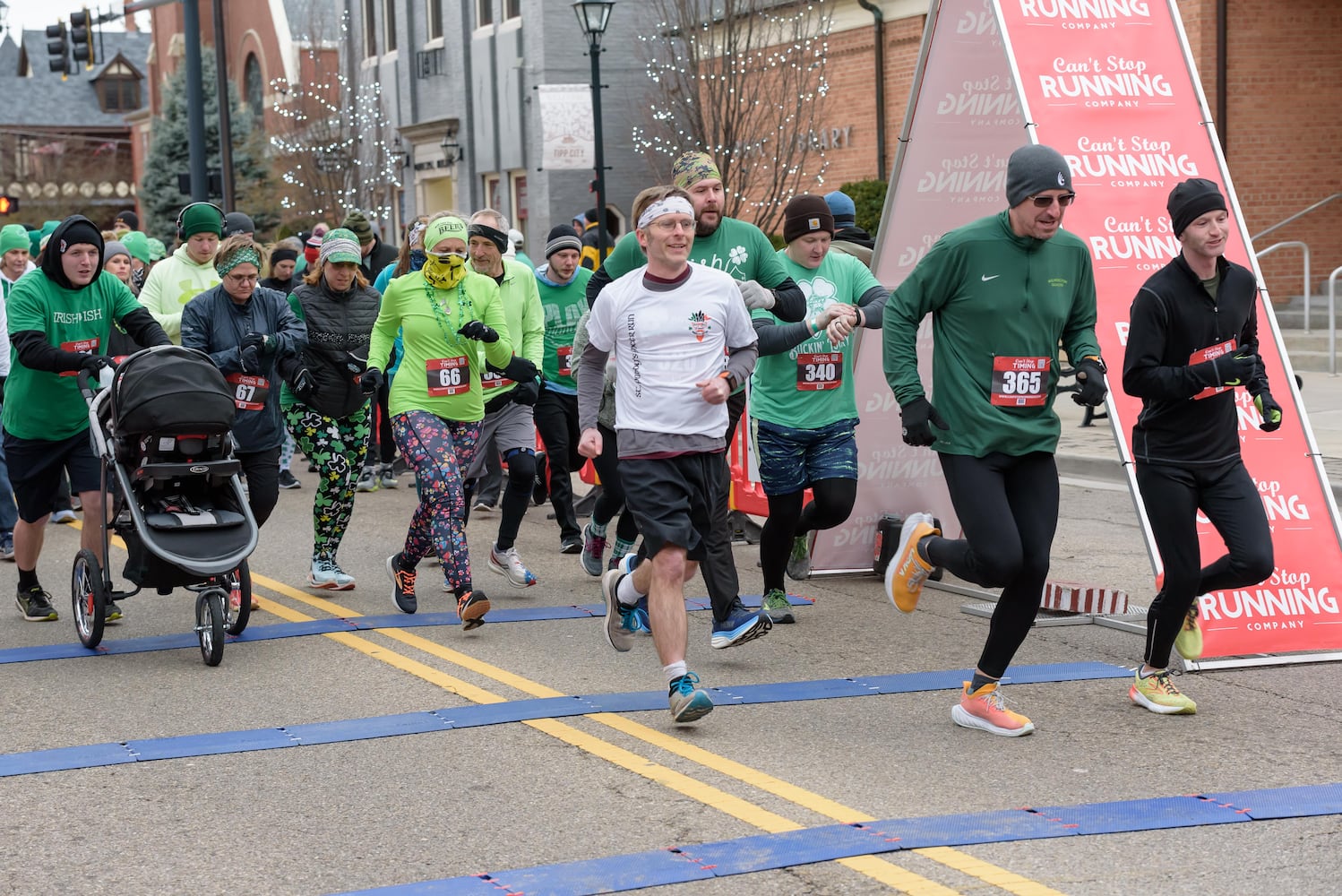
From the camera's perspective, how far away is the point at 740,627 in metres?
7.11

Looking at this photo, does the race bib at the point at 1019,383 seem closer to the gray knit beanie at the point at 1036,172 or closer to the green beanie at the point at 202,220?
the gray knit beanie at the point at 1036,172

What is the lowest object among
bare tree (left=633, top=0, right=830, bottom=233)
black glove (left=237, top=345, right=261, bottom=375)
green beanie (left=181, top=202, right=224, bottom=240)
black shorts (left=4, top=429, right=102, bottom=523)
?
black shorts (left=4, top=429, right=102, bottom=523)

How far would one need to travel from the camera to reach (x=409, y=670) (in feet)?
24.5

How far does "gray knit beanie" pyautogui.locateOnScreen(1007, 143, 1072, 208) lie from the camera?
20.2 ft

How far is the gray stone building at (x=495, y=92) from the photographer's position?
33.1 meters

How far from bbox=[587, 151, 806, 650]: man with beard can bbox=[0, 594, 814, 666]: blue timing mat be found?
4.46ft

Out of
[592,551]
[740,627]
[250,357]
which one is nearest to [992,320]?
[740,627]

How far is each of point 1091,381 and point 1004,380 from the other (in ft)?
1.02

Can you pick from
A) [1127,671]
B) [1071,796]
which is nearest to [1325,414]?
[1127,671]

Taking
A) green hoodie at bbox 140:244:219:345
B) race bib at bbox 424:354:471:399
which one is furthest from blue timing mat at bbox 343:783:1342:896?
green hoodie at bbox 140:244:219:345

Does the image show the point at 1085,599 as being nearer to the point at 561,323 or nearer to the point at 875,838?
the point at 875,838

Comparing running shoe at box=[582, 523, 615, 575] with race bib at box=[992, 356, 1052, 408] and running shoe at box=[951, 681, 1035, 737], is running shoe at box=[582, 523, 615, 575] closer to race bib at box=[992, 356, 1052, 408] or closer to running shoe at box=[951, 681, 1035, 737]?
running shoe at box=[951, 681, 1035, 737]

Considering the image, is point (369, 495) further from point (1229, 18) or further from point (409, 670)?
point (1229, 18)

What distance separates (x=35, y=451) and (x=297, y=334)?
1401 millimetres
